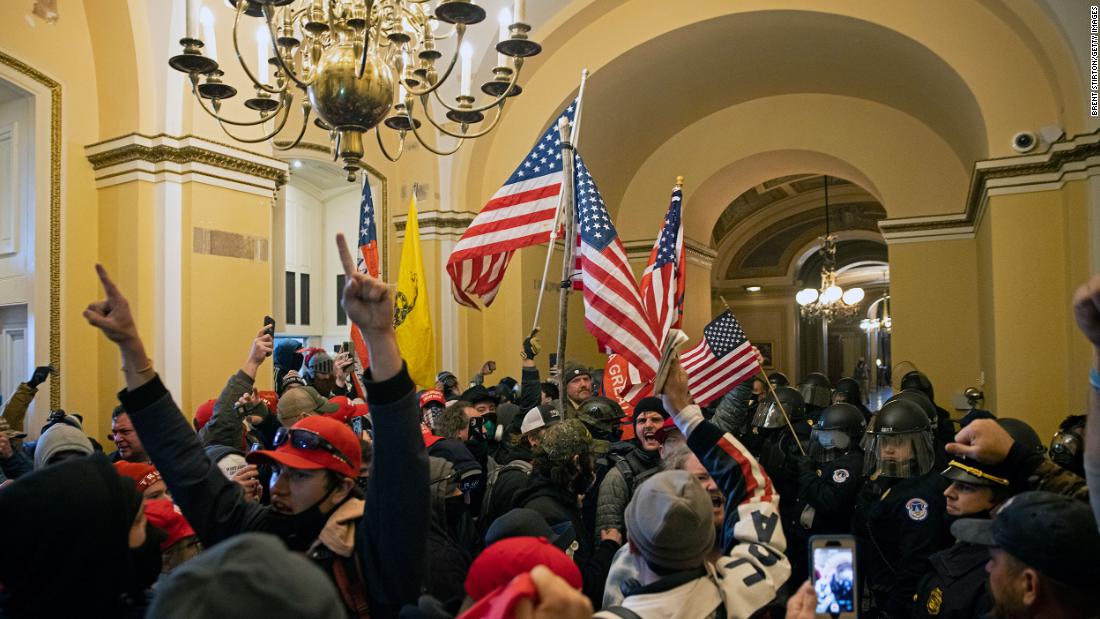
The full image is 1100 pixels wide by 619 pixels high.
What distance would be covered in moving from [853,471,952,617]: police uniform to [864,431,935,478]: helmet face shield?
11cm

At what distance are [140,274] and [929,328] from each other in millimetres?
11439

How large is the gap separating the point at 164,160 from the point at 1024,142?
372 inches

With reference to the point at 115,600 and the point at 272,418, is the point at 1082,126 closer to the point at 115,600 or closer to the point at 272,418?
the point at 272,418

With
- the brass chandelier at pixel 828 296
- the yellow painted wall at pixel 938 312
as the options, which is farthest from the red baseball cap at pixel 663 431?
the brass chandelier at pixel 828 296

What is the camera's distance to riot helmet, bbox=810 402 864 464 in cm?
519

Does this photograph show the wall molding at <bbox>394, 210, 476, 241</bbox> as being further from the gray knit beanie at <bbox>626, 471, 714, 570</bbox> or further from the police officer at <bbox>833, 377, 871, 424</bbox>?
the gray knit beanie at <bbox>626, 471, 714, 570</bbox>

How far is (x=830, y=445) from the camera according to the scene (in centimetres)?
521

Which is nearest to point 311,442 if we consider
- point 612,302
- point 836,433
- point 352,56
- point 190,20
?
point 352,56

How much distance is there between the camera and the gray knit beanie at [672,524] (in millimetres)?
1929

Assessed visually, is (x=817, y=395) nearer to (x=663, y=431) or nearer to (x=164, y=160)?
(x=663, y=431)

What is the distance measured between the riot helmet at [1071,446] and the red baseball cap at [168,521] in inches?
164

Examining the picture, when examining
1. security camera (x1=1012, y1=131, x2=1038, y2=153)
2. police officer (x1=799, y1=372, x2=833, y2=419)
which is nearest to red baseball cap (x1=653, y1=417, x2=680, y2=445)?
police officer (x1=799, y1=372, x2=833, y2=419)

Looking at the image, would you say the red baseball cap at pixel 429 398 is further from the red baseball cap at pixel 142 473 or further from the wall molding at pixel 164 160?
the wall molding at pixel 164 160

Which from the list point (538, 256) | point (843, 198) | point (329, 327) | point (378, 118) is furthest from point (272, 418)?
point (843, 198)
